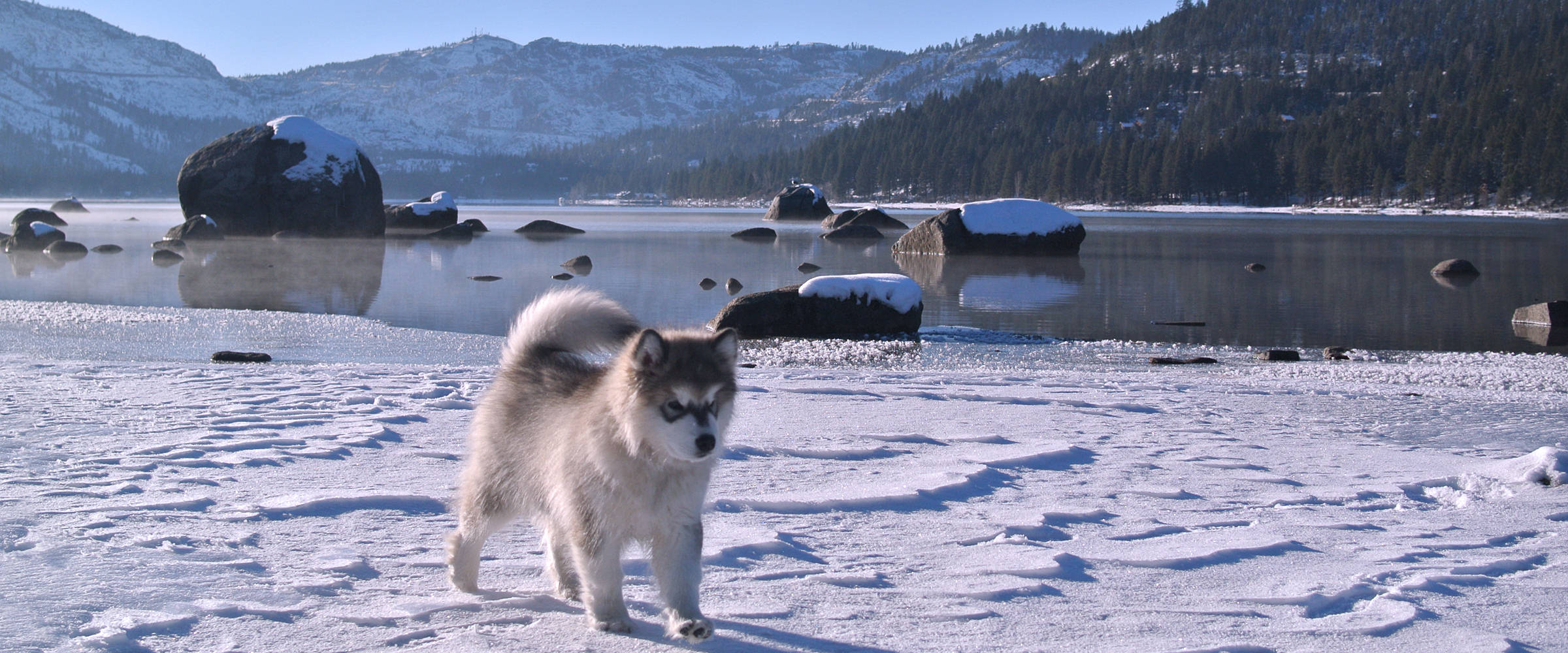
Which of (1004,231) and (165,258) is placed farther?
(1004,231)

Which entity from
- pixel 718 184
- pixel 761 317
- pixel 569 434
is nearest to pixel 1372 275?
pixel 761 317

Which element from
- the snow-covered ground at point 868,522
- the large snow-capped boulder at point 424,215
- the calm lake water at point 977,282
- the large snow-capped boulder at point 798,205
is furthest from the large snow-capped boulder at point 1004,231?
the large snow-capped boulder at point 798,205

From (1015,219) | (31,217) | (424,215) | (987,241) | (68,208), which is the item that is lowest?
(987,241)

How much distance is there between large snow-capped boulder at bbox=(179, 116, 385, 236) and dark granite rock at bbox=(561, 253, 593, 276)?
17365mm

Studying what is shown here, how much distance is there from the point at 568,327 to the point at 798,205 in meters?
77.9

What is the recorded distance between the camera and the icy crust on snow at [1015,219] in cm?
3778

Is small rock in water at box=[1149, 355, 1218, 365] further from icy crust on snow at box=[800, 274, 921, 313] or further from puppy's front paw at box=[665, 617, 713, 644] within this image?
puppy's front paw at box=[665, 617, 713, 644]

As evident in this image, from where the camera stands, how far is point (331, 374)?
10625mm

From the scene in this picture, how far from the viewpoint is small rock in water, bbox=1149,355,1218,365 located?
13719 mm

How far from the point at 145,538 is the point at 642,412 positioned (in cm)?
267

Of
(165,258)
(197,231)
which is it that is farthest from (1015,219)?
(197,231)

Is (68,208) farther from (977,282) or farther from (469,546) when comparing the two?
(469,546)

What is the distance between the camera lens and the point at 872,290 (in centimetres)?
1728

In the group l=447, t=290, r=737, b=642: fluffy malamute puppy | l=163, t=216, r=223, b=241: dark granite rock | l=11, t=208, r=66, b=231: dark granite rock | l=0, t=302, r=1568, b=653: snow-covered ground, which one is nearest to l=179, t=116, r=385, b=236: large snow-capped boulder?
l=163, t=216, r=223, b=241: dark granite rock
